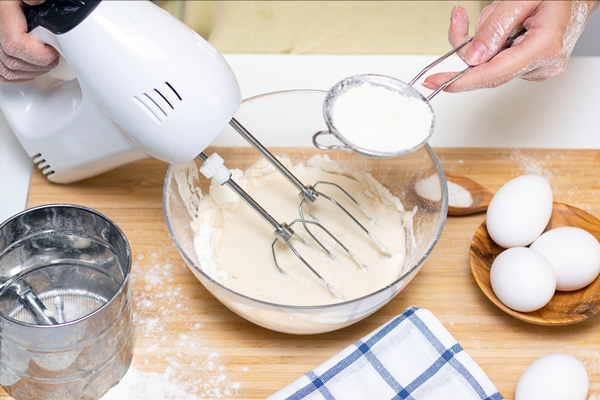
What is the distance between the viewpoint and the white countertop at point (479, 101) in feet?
4.22

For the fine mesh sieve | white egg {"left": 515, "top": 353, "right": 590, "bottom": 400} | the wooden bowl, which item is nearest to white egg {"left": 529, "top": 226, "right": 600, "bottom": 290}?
the wooden bowl

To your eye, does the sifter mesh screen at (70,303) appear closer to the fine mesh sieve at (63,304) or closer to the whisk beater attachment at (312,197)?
the fine mesh sieve at (63,304)

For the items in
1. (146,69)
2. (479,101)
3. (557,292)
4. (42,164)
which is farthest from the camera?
(479,101)

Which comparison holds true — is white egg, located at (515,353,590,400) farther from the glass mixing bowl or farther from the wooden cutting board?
the glass mixing bowl

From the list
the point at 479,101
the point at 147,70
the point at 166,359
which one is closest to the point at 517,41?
the point at 479,101

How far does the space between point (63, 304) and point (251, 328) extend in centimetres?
29

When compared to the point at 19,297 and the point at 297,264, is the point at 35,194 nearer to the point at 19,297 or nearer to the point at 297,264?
the point at 19,297

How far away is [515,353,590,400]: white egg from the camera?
91cm

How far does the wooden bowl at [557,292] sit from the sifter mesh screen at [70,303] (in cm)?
58

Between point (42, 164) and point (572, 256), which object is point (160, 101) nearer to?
point (42, 164)

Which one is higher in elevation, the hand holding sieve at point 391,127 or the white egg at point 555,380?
the hand holding sieve at point 391,127

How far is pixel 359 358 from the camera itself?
96cm

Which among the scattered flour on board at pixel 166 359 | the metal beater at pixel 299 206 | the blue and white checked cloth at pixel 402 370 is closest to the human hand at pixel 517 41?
the metal beater at pixel 299 206

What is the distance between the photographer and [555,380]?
92cm
